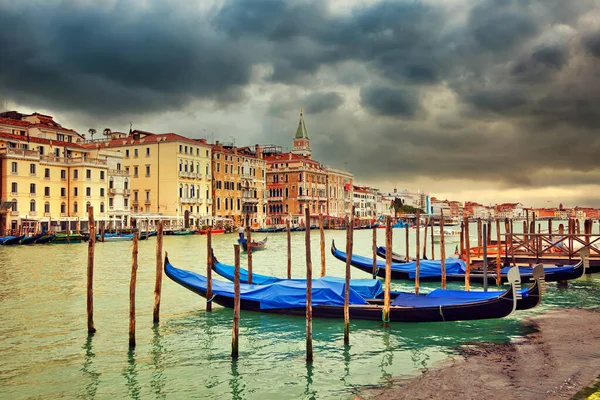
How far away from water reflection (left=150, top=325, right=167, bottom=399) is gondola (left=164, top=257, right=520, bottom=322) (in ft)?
5.17

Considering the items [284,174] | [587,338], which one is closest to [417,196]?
[284,174]

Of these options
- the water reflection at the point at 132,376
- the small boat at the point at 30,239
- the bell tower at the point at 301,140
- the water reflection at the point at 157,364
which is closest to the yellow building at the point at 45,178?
the small boat at the point at 30,239

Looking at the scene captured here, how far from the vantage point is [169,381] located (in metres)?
6.30

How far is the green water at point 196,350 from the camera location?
6.13 m

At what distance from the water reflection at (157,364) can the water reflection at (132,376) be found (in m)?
0.17

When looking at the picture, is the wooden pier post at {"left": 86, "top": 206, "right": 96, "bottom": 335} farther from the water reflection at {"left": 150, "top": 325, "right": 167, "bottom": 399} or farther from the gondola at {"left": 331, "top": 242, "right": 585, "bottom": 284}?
the gondola at {"left": 331, "top": 242, "right": 585, "bottom": 284}

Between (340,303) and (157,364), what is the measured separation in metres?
3.16

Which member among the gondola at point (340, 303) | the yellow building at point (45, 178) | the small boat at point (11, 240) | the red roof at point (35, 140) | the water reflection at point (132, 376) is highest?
the red roof at point (35, 140)

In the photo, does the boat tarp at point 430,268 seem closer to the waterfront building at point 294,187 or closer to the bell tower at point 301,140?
the waterfront building at point 294,187

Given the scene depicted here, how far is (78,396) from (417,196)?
139 meters

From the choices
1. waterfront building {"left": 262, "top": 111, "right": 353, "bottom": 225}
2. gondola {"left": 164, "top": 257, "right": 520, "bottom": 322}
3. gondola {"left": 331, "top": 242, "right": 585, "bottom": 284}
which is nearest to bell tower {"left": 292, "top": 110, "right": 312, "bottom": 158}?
waterfront building {"left": 262, "top": 111, "right": 353, "bottom": 225}

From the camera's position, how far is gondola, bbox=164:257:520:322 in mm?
8344

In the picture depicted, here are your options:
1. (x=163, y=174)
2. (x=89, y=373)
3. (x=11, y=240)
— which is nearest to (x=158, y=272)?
(x=89, y=373)

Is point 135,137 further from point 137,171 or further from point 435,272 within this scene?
point 435,272
